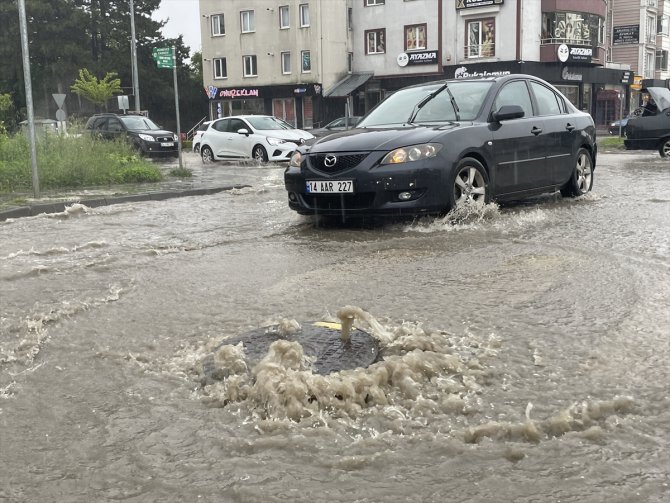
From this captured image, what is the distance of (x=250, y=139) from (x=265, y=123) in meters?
0.93

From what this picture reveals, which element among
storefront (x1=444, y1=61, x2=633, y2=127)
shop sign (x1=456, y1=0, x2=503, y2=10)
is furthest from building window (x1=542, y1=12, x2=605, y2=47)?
shop sign (x1=456, y1=0, x2=503, y2=10)

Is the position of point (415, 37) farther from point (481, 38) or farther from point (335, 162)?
point (335, 162)

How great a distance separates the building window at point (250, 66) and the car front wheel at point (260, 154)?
3189 cm

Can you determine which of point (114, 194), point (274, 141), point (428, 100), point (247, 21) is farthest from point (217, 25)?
point (428, 100)

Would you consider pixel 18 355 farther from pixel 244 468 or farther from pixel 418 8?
pixel 418 8

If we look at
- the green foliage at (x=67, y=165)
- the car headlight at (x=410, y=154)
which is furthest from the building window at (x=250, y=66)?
the car headlight at (x=410, y=154)

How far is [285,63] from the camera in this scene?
171ft

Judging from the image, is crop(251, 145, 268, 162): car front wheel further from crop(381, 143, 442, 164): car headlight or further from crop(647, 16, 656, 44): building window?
crop(647, 16, 656, 44): building window

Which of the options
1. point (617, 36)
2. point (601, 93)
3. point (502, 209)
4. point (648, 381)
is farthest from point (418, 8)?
point (648, 381)

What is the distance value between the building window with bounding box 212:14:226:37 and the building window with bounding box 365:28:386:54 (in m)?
10.8

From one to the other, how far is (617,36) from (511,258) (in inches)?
2270

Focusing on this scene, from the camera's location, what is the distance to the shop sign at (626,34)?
188 feet

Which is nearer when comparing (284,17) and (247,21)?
(284,17)

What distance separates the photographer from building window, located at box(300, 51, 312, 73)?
50.7m
